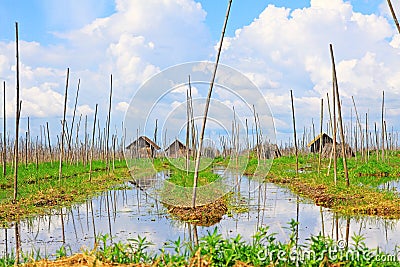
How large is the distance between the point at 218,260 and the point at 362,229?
166 inches

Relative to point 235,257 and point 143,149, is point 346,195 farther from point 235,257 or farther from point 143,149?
point 143,149

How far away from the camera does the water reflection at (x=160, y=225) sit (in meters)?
6.93

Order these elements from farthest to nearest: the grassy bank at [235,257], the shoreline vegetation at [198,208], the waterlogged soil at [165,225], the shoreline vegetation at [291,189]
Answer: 1. the shoreline vegetation at [291,189]
2. the waterlogged soil at [165,225]
3. the shoreline vegetation at [198,208]
4. the grassy bank at [235,257]

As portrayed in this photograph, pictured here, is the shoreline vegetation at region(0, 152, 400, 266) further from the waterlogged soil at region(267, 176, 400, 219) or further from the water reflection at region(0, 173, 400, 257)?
the water reflection at region(0, 173, 400, 257)

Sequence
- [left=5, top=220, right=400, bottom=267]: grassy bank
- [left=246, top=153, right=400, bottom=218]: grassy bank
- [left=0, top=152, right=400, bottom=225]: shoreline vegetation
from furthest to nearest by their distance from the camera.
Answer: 1. [left=0, top=152, right=400, bottom=225]: shoreline vegetation
2. [left=246, top=153, right=400, bottom=218]: grassy bank
3. [left=5, top=220, right=400, bottom=267]: grassy bank

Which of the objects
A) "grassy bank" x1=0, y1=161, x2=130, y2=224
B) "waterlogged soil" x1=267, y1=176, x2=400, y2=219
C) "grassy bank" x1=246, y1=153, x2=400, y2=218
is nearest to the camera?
"waterlogged soil" x1=267, y1=176, x2=400, y2=219

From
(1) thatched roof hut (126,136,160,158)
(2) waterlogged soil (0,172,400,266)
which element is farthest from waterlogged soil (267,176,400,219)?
(1) thatched roof hut (126,136,160,158)

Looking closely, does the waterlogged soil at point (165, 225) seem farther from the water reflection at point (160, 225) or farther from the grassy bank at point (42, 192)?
the grassy bank at point (42, 192)

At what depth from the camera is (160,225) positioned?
825cm

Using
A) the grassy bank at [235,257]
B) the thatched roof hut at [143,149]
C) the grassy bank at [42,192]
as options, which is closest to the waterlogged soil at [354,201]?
the grassy bank at [235,257]

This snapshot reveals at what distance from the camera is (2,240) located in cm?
716

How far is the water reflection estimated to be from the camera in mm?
6934

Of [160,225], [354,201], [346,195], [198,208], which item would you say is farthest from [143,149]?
[160,225]

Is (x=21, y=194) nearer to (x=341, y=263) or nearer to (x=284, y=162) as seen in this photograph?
(x=341, y=263)
